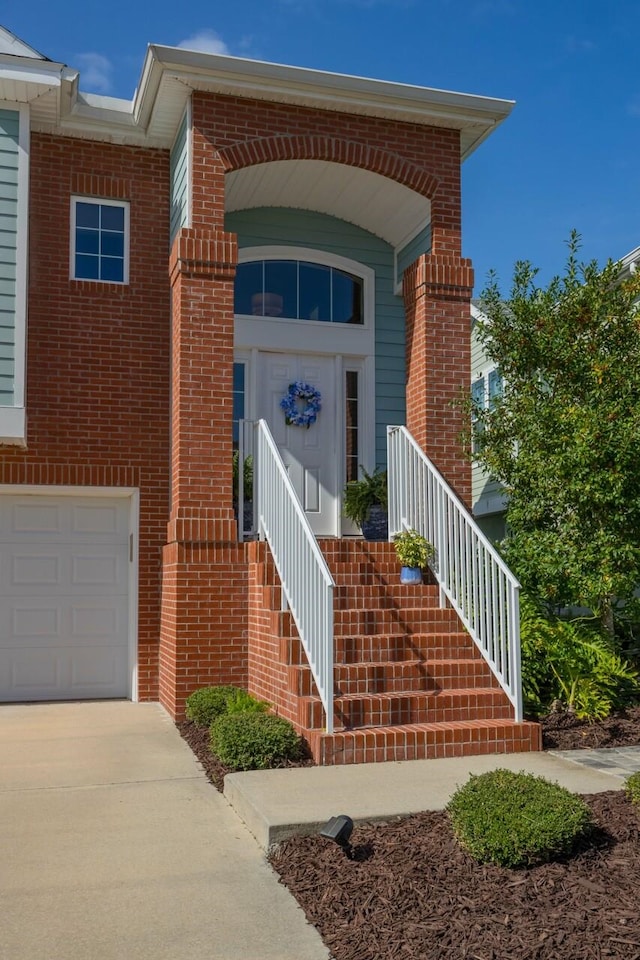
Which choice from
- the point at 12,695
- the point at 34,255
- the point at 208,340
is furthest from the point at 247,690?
the point at 34,255

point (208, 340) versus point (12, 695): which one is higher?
point (208, 340)

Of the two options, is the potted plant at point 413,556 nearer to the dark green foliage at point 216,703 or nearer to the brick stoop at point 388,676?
the brick stoop at point 388,676

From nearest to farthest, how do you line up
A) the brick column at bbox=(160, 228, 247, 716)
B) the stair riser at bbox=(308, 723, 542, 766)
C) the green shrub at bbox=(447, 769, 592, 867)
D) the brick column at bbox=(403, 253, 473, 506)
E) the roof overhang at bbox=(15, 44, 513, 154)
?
the green shrub at bbox=(447, 769, 592, 867)
the stair riser at bbox=(308, 723, 542, 766)
the brick column at bbox=(160, 228, 247, 716)
the roof overhang at bbox=(15, 44, 513, 154)
the brick column at bbox=(403, 253, 473, 506)

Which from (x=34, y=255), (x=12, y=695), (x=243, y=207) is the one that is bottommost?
(x=12, y=695)

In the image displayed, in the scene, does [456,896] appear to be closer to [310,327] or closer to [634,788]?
[634,788]

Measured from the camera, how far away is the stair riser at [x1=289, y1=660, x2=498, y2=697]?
6.69 metres

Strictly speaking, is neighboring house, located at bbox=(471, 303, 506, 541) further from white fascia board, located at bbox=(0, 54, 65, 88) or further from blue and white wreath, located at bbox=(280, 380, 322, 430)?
white fascia board, located at bbox=(0, 54, 65, 88)

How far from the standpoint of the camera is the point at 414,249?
10125 mm

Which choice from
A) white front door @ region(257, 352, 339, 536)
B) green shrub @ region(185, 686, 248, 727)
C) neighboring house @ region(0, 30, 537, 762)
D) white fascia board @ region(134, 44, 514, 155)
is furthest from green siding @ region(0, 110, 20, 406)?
green shrub @ region(185, 686, 248, 727)

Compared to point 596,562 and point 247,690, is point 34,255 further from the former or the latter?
point 596,562

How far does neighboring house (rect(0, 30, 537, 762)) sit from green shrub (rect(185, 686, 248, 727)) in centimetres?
33

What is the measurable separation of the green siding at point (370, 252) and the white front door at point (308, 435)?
0.56 metres

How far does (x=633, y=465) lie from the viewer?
25.3 feet

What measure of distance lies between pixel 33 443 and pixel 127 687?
2.66m
